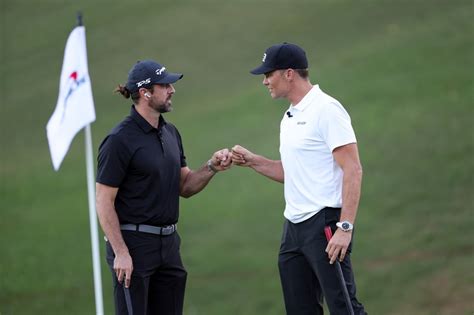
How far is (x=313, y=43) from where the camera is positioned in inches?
633

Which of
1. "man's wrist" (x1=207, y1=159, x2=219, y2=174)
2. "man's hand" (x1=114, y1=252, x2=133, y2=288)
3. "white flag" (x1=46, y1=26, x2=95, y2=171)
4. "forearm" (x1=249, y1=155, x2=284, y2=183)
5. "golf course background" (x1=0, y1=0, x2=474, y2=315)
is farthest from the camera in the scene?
"golf course background" (x1=0, y1=0, x2=474, y2=315)

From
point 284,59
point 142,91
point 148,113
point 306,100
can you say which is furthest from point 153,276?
point 284,59

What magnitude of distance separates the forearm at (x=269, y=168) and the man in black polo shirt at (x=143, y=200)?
56 cm

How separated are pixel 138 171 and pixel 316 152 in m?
1.10

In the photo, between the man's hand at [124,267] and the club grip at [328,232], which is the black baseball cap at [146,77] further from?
the club grip at [328,232]

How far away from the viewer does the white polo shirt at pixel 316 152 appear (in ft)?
18.3

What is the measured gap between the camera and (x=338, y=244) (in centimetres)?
552

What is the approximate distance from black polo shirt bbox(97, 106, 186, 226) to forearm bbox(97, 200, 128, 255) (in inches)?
5.2

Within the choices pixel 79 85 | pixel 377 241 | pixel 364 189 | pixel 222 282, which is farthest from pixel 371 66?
pixel 79 85

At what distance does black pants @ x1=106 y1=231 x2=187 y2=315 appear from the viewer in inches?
228

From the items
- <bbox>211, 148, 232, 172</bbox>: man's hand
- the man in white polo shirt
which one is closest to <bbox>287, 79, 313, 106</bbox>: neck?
the man in white polo shirt

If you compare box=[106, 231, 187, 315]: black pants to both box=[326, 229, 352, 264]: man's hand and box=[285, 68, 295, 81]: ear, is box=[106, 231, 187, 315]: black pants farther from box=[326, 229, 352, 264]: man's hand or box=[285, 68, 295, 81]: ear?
box=[285, 68, 295, 81]: ear

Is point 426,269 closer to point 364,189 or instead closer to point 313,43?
point 364,189

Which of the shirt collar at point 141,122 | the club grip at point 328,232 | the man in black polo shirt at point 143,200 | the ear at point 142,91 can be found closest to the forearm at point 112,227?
the man in black polo shirt at point 143,200
